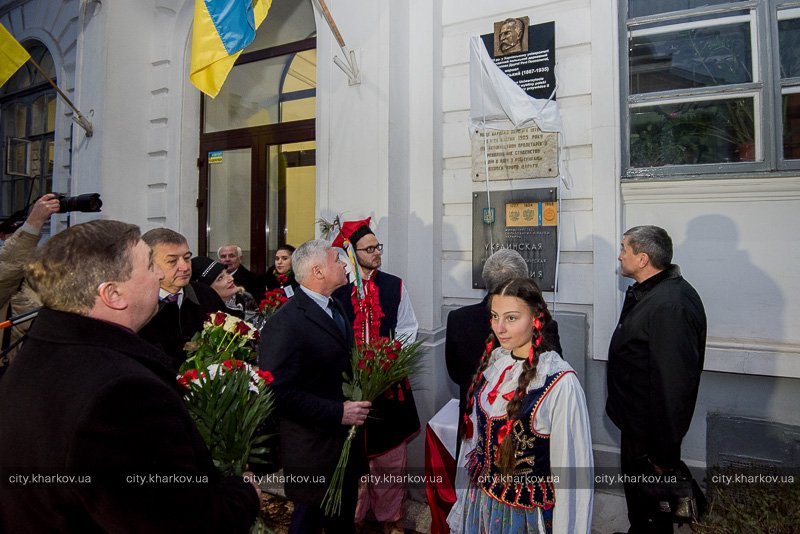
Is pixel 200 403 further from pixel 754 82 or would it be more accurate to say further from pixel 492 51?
pixel 754 82

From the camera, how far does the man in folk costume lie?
3492mm

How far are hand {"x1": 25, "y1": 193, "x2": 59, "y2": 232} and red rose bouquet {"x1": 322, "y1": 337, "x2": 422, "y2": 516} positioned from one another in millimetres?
2236

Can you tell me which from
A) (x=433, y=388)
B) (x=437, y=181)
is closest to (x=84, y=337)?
(x=433, y=388)

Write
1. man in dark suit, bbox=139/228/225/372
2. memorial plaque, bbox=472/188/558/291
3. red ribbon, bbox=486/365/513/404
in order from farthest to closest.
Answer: memorial plaque, bbox=472/188/558/291, man in dark suit, bbox=139/228/225/372, red ribbon, bbox=486/365/513/404

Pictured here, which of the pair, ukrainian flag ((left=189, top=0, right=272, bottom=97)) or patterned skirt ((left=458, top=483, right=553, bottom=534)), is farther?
ukrainian flag ((left=189, top=0, right=272, bottom=97))

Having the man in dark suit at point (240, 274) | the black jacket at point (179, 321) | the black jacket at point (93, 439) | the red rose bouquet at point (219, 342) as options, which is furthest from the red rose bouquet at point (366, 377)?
the man in dark suit at point (240, 274)

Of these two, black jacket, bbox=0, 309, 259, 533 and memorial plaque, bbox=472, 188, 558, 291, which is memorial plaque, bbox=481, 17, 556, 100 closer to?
memorial plaque, bbox=472, 188, 558, 291

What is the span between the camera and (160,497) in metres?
1.25

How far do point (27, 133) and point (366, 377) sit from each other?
9.06 metres

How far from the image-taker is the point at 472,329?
119 inches

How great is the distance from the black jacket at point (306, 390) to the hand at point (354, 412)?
0.04m

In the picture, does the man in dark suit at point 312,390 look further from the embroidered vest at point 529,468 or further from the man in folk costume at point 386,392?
the embroidered vest at point 529,468

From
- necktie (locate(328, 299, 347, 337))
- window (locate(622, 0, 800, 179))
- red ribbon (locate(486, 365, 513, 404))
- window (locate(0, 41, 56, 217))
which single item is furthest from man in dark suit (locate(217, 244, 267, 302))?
window (locate(0, 41, 56, 217))

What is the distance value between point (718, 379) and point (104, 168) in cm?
683
